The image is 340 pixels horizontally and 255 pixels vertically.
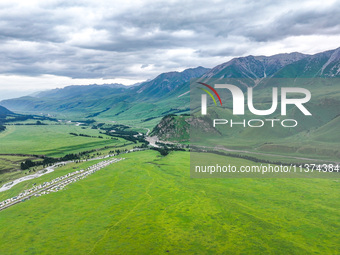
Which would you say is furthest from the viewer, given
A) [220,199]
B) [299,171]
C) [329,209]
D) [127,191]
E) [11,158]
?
[11,158]

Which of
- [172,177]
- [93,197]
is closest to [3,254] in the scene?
[93,197]

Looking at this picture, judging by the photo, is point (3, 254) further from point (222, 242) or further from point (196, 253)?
point (222, 242)

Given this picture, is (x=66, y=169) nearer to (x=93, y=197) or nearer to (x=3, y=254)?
(x=93, y=197)

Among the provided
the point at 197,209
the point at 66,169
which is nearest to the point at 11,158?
the point at 66,169

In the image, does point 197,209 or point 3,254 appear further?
point 197,209

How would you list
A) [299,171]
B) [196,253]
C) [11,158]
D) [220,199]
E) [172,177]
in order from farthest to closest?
[11,158] < [299,171] < [172,177] < [220,199] < [196,253]

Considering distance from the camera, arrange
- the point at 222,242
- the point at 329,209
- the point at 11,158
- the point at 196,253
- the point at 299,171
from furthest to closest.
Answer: the point at 11,158, the point at 299,171, the point at 329,209, the point at 222,242, the point at 196,253
